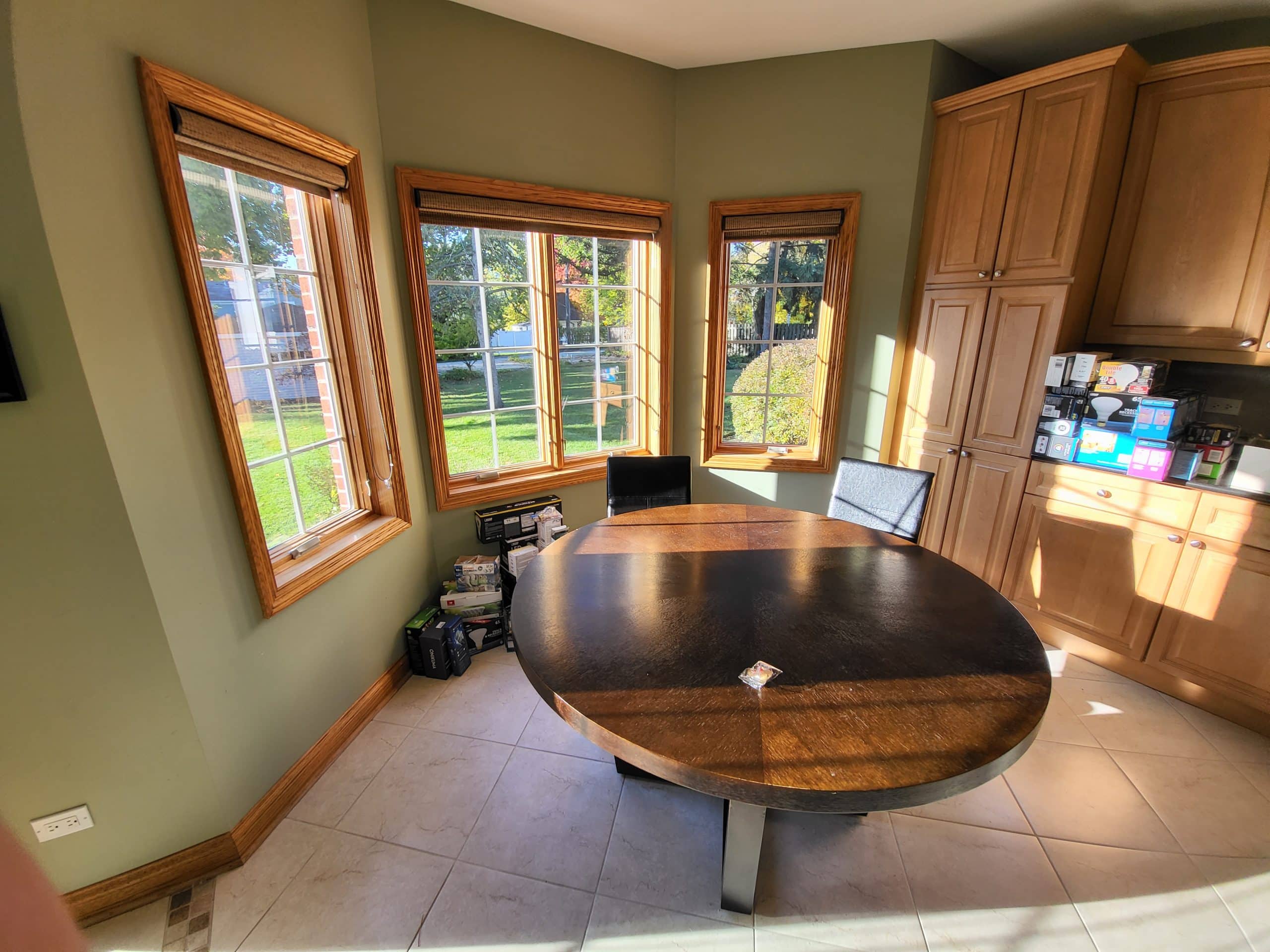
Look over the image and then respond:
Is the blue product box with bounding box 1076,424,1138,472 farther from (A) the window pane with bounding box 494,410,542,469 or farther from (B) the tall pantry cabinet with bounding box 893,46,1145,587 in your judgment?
(A) the window pane with bounding box 494,410,542,469

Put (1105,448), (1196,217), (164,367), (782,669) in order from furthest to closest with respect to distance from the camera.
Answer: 1. (1105,448)
2. (1196,217)
3. (164,367)
4. (782,669)

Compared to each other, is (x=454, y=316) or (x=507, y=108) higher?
(x=507, y=108)

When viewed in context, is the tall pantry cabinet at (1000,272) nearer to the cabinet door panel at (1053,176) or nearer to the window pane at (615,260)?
the cabinet door panel at (1053,176)

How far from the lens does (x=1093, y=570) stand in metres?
2.40

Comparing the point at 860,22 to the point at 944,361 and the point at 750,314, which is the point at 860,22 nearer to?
the point at 750,314

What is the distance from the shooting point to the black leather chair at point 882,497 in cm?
213

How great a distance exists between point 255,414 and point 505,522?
120cm

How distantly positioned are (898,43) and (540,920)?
149 inches

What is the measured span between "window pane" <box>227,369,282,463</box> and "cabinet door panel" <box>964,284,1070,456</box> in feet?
10.1

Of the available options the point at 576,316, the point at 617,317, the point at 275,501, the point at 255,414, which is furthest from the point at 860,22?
the point at 275,501

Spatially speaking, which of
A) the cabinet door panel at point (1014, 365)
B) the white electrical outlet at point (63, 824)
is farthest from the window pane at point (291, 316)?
the cabinet door panel at point (1014, 365)

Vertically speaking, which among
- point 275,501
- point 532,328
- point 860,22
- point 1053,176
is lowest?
point 275,501

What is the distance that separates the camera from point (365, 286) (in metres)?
2.12

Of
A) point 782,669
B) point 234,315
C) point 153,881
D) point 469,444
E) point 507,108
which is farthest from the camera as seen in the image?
point 469,444
